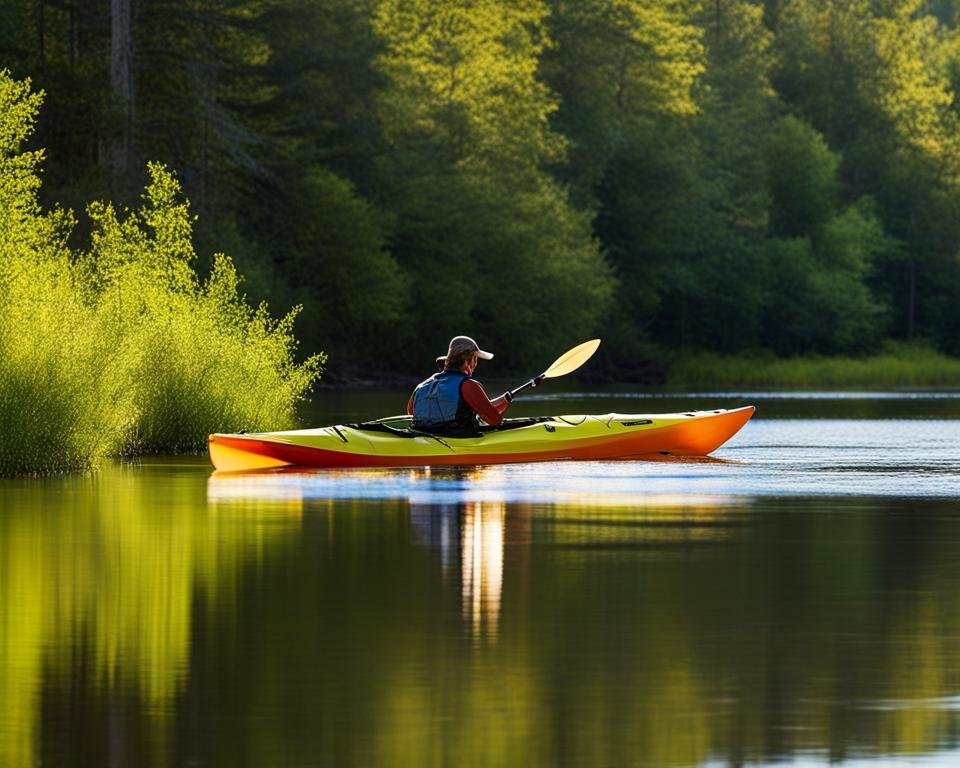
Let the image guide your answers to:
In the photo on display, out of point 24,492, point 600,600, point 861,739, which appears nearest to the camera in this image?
point 861,739

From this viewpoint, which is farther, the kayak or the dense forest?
the dense forest

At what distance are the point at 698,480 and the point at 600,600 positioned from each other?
Answer: 1059cm

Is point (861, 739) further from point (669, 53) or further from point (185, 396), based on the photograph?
point (669, 53)

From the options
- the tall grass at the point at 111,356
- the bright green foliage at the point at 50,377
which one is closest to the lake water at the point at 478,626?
the bright green foliage at the point at 50,377

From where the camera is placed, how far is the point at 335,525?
1700 centimetres

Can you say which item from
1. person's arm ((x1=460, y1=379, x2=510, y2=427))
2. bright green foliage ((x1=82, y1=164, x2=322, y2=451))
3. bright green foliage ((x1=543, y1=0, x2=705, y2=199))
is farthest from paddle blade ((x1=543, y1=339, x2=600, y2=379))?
bright green foliage ((x1=543, y1=0, x2=705, y2=199))

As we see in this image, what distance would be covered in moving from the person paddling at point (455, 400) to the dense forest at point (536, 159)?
78.0ft

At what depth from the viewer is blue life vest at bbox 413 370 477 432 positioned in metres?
23.1

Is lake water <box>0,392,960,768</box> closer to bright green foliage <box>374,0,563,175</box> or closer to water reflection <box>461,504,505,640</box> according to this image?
water reflection <box>461,504,505,640</box>

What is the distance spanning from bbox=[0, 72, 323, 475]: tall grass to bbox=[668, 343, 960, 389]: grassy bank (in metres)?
41.5

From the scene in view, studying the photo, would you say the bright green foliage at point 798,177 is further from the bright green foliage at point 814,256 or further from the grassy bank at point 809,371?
the grassy bank at point 809,371

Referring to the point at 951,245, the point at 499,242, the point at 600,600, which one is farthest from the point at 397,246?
the point at 600,600

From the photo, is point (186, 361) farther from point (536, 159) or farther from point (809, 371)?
point (809, 371)

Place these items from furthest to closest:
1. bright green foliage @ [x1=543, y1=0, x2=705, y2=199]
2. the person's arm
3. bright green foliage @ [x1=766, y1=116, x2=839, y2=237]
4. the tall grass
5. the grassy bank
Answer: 1. bright green foliage @ [x1=766, y1=116, x2=839, y2=237]
2. bright green foliage @ [x1=543, y1=0, x2=705, y2=199]
3. the grassy bank
4. the person's arm
5. the tall grass
